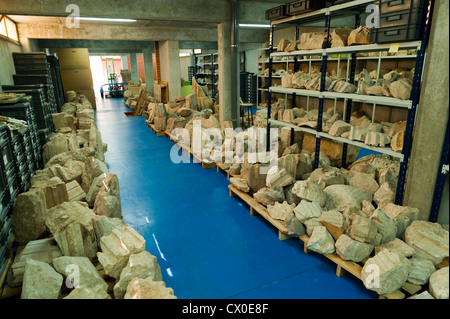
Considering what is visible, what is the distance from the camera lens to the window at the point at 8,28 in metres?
8.02

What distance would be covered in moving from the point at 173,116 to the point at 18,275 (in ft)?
26.4

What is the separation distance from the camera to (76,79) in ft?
53.5

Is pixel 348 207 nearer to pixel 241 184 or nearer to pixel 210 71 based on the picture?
pixel 241 184

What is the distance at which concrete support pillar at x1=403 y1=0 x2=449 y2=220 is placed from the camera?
3.03 metres

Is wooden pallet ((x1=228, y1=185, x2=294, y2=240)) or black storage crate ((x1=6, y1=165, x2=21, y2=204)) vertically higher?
black storage crate ((x1=6, y1=165, x2=21, y2=204))

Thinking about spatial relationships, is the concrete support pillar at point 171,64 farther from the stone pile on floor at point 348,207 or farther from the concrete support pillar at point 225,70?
the stone pile on floor at point 348,207

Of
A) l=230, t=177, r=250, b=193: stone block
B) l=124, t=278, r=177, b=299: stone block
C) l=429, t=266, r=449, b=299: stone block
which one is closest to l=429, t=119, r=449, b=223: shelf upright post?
l=429, t=266, r=449, b=299: stone block

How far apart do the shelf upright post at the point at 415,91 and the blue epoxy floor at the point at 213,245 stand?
4.61ft

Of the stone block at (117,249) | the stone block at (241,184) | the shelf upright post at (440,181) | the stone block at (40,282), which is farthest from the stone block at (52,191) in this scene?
the shelf upright post at (440,181)

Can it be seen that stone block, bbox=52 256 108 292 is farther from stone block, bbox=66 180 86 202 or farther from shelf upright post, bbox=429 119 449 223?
shelf upright post, bbox=429 119 449 223

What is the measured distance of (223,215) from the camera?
460cm

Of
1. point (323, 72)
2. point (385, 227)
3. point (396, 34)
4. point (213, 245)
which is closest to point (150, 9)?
point (323, 72)

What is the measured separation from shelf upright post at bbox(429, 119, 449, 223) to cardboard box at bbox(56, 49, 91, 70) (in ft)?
57.3
